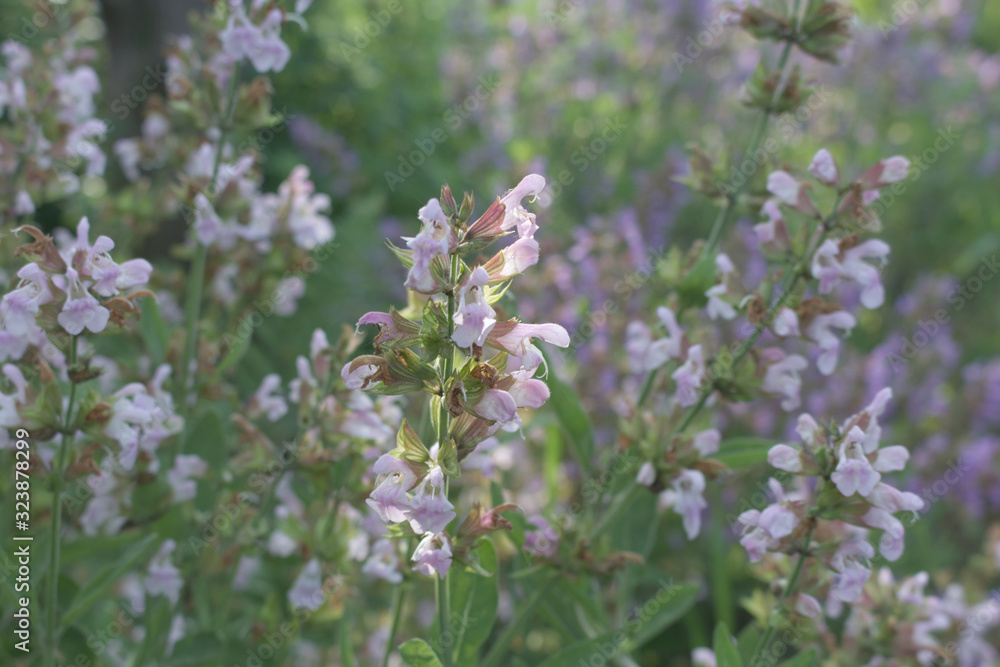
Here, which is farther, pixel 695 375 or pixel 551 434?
→ pixel 551 434

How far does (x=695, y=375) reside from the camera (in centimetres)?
161

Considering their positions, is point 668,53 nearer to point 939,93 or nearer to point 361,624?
point 939,93

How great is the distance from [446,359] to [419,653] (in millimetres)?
420

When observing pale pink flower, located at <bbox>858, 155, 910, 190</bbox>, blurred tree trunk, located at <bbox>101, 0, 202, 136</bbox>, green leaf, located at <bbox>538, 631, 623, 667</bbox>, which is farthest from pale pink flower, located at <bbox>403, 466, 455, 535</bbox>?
blurred tree trunk, located at <bbox>101, 0, 202, 136</bbox>

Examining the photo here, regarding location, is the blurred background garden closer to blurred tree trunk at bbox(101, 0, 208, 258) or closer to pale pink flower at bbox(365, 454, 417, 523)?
blurred tree trunk at bbox(101, 0, 208, 258)

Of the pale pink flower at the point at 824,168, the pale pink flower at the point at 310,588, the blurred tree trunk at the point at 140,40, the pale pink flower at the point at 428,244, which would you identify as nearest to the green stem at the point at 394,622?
the pale pink flower at the point at 310,588

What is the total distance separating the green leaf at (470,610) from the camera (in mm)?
1432

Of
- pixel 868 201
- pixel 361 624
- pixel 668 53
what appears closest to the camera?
pixel 868 201

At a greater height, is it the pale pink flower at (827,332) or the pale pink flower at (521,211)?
the pale pink flower at (521,211)

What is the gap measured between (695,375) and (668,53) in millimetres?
4506

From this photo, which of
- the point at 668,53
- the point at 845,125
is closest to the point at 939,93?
the point at 845,125

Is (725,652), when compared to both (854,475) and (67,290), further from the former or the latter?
(67,290)

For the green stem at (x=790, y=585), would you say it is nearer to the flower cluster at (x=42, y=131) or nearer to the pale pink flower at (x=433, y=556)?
the pale pink flower at (x=433, y=556)

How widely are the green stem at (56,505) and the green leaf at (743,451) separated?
4.01 feet
